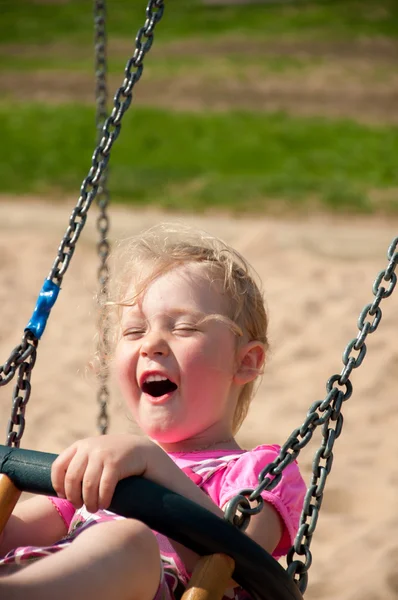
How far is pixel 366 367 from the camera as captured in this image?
509cm

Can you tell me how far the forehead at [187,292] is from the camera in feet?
6.57

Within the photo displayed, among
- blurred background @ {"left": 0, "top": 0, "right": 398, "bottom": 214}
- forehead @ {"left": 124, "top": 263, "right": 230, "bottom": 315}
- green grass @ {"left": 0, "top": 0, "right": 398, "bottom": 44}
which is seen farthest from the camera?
green grass @ {"left": 0, "top": 0, "right": 398, "bottom": 44}

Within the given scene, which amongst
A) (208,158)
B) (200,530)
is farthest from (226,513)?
(208,158)

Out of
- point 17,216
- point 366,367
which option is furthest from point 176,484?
point 17,216

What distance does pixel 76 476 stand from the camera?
1577 mm

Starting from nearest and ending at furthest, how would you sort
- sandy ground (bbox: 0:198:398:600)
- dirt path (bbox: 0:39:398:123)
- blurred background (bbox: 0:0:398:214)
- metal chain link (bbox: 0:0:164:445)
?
1. metal chain link (bbox: 0:0:164:445)
2. sandy ground (bbox: 0:198:398:600)
3. blurred background (bbox: 0:0:398:214)
4. dirt path (bbox: 0:39:398:123)

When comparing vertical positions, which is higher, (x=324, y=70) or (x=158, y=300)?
(x=158, y=300)

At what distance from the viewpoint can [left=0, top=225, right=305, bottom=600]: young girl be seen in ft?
5.21

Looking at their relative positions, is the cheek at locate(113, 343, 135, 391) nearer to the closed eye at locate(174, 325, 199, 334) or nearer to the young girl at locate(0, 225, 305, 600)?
the young girl at locate(0, 225, 305, 600)

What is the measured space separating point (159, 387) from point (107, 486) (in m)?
0.43

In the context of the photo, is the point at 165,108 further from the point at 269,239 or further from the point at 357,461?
the point at 357,461

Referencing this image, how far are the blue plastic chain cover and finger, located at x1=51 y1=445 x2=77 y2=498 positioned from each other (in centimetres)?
73

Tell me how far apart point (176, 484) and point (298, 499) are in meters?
0.33

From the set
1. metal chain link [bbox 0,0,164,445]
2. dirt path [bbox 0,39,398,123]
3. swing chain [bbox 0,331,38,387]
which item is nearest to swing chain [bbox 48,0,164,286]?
metal chain link [bbox 0,0,164,445]
